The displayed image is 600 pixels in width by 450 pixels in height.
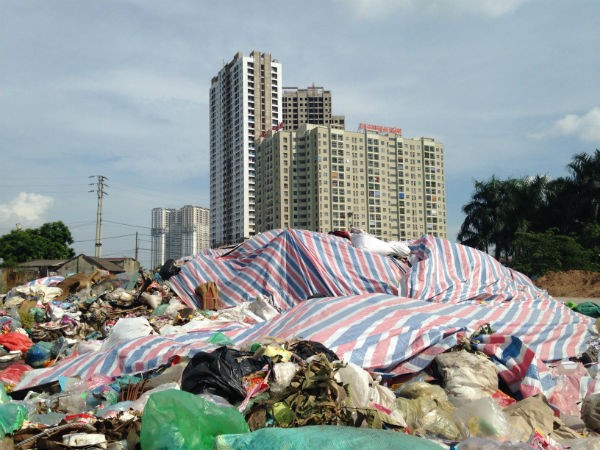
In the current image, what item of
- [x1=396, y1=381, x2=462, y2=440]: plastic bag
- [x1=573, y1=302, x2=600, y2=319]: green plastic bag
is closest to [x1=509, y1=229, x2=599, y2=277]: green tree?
[x1=573, y1=302, x2=600, y2=319]: green plastic bag

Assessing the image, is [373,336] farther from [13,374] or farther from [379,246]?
[379,246]

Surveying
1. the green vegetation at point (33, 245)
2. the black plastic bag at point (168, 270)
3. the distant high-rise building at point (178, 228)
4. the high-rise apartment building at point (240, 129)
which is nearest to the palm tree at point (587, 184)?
the black plastic bag at point (168, 270)

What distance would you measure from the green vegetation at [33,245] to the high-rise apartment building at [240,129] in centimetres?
3794

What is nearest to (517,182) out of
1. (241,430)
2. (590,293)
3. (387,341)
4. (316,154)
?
(590,293)

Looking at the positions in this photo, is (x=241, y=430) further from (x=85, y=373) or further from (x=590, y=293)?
(x=590, y=293)

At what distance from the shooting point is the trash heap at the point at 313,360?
2688mm

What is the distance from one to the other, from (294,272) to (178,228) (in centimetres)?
9140

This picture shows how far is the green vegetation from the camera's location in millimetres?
35969

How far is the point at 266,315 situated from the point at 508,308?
288 cm

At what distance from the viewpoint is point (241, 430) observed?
8.25 ft

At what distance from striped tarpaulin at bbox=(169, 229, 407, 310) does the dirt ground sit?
8790mm

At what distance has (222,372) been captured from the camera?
3.17 metres

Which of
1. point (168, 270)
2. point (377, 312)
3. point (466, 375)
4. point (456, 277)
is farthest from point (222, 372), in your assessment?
point (168, 270)

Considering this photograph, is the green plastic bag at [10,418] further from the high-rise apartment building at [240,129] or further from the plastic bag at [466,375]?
the high-rise apartment building at [240,129]
